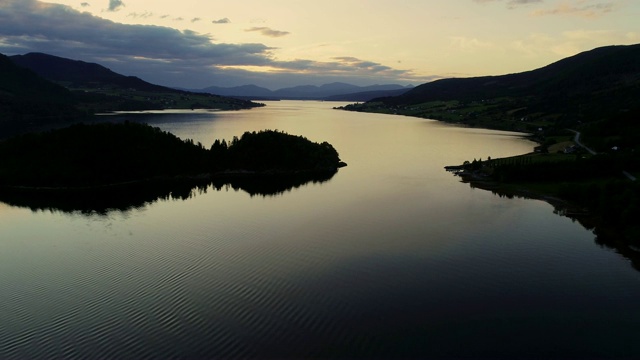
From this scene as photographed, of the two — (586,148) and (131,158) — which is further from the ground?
(586,148)

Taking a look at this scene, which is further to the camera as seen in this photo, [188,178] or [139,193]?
[188,178]

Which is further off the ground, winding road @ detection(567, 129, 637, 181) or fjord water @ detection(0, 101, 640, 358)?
winding road @ detection(567, 129, 637, 181)

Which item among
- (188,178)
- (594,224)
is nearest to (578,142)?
(594,224)

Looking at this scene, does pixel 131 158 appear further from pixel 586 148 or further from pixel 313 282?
A: pixel 586 148

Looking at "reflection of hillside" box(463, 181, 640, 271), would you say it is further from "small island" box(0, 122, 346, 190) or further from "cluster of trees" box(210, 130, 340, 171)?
"small island" box(0, 122, 346, 190)

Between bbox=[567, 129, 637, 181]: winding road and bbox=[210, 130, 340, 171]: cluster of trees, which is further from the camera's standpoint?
bbox=[210, 130, 340, 171]: cluster of trees

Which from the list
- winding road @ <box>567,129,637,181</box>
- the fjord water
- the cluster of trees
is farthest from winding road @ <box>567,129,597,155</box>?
the cluster of trees

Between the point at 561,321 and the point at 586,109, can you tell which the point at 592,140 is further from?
the point at 561,321
